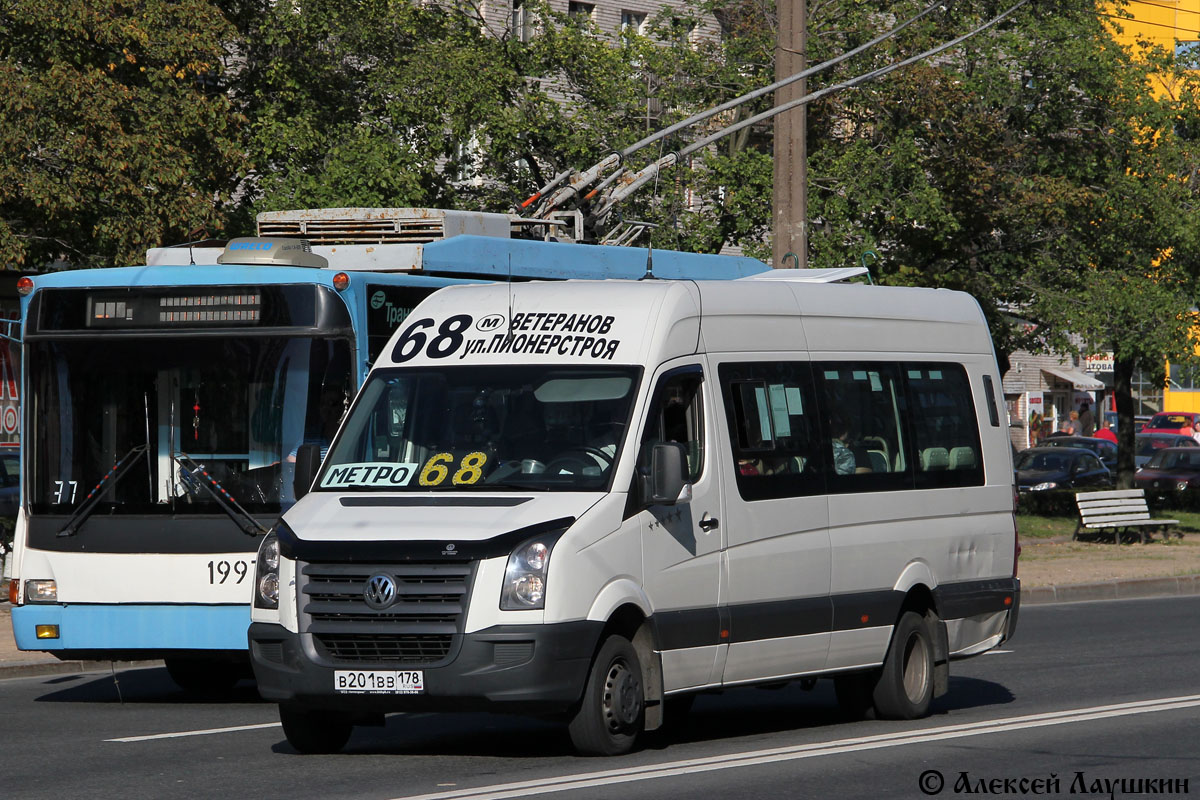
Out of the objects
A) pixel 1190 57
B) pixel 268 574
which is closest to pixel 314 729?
pixel 268 574

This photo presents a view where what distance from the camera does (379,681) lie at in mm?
8664

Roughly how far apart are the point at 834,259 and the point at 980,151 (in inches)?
170

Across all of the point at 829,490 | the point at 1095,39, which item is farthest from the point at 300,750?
the point at 1095,39

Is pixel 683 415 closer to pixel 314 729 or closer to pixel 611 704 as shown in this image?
pixel 611 704

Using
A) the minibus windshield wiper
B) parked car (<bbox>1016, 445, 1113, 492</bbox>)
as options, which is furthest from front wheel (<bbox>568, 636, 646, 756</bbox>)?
parked car (<bbox>1016, 445, 1113, 492</bbox>)

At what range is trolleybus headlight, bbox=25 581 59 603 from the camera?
11.8 m

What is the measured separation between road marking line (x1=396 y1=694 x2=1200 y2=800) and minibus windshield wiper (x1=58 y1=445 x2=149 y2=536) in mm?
4548

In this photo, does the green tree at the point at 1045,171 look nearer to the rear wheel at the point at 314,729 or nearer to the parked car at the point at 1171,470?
the parked car at the point at 1171,470

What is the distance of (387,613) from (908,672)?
3824 mm

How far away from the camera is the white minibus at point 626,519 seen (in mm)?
8633

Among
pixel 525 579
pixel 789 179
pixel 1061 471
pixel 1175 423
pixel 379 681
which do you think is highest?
pixel 789 179

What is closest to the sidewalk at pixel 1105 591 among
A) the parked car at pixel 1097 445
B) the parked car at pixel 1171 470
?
the parked car at pixel 1171 470

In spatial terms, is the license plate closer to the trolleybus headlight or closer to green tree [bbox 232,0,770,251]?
the trolleybus headlight

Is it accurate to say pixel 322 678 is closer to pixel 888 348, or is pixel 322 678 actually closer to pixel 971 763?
pixel 971 763
